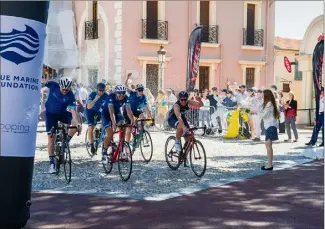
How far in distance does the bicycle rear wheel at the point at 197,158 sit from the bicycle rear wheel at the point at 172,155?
0.51 metres

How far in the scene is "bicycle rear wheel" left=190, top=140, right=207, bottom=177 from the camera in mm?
9852

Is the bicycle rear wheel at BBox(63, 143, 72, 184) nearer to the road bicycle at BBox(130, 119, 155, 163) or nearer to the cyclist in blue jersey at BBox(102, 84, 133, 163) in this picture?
the cyclist in blue jersey at BBox(102, 84, 133, 163)

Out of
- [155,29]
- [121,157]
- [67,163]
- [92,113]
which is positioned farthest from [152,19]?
[67,163]

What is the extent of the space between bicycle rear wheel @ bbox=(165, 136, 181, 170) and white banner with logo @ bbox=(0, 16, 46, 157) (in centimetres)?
682

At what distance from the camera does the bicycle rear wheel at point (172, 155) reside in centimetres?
Result: 1053

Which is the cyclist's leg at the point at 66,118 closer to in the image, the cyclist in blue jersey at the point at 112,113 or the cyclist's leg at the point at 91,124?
the cyclist in blue jersey at the point at 112,113

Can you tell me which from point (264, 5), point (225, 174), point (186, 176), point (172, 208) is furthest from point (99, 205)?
point (264, 5)

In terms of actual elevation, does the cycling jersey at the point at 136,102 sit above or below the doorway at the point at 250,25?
below

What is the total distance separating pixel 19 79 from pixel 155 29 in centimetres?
2424

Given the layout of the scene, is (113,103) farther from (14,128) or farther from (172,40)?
(172,40)

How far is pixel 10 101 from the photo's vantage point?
347cm

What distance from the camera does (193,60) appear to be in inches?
715

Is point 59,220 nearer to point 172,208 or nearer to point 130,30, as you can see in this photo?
point 172,208

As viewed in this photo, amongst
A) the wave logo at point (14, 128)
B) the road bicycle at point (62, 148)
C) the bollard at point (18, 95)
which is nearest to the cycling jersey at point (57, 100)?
the road bicycle at point (62, 148)
